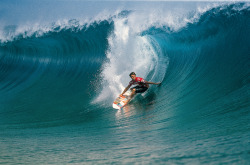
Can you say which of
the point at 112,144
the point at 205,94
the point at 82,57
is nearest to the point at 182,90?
the point at 205,94

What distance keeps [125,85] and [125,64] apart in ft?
6.02

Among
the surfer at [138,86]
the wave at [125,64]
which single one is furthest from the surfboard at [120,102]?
the wave at [125,64]

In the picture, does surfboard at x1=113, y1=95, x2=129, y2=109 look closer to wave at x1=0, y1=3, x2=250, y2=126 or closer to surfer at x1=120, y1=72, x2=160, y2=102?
surfer at x1=120, y1=72, x2=160, y2=102

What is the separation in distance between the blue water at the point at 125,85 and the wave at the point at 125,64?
0.05m

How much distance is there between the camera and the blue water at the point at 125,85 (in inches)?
132

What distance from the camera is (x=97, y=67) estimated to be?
1170cm

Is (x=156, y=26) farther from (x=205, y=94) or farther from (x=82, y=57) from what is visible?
(x=205, y=94)

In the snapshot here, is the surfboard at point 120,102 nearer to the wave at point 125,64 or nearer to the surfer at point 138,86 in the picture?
the surfer at point 138,86

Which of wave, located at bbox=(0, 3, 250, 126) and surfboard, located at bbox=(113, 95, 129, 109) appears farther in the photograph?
surfboard, located at bbox=(113, 95, 129, 109)

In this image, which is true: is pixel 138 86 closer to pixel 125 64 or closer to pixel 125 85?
pixel 125 85

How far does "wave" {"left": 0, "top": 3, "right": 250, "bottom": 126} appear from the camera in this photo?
6617 millimetres

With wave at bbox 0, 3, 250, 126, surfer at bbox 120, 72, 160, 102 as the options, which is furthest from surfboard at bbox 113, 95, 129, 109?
wave at bbox 0, 3, 250, 126

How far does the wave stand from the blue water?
0.05 meters

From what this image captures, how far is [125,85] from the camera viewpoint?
8.63m
